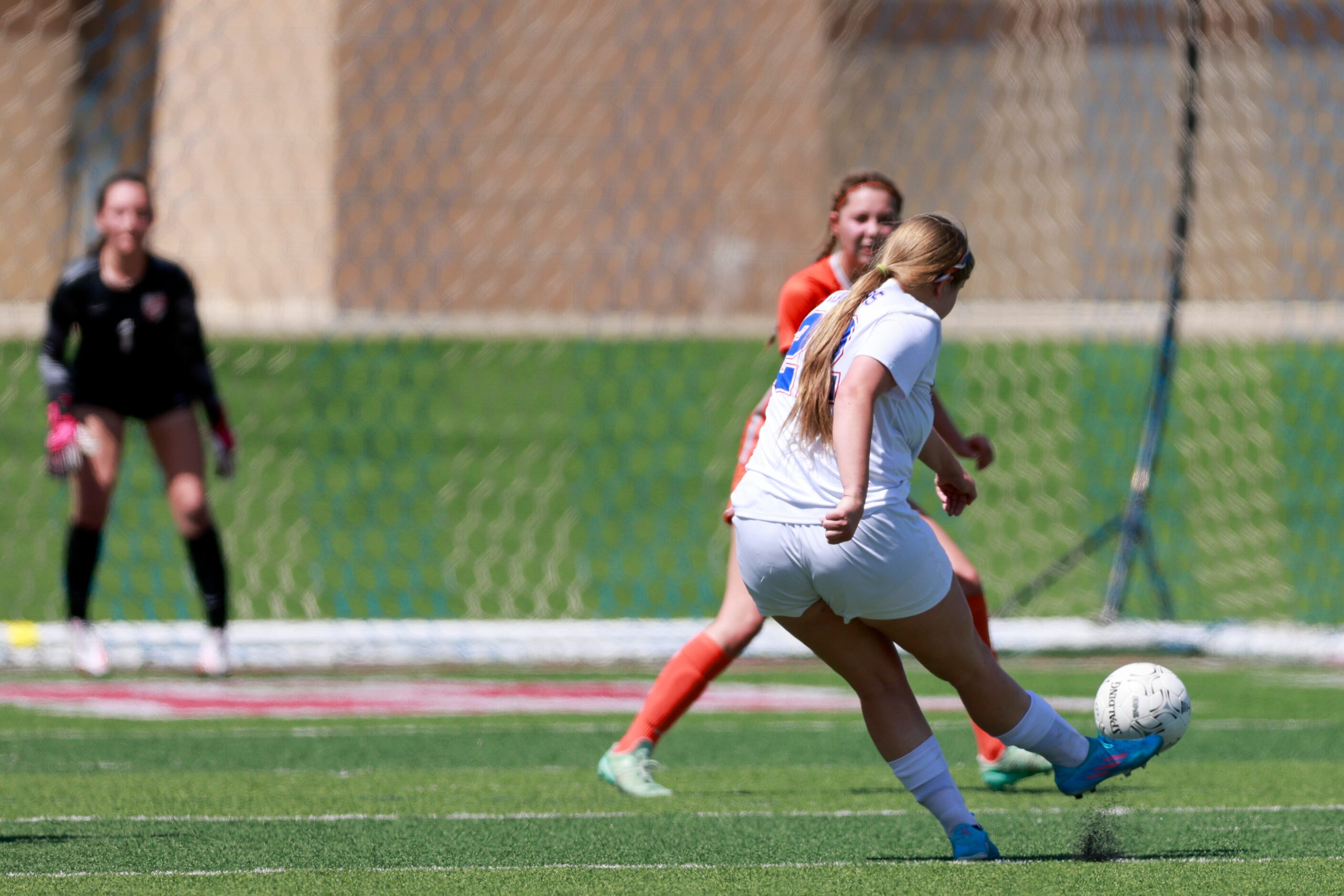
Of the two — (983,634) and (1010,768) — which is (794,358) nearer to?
(983,634)

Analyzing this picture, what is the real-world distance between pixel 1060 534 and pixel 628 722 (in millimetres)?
6542

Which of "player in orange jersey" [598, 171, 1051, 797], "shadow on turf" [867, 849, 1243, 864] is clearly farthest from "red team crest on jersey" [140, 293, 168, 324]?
"shadow on turf" [867, 849, 1243, 864]

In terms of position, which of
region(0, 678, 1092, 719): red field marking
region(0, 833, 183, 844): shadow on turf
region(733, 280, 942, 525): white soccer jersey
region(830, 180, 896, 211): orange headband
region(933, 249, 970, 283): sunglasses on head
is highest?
region(830, 180, 896, 211): orange headband

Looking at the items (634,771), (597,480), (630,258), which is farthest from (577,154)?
(634,771)

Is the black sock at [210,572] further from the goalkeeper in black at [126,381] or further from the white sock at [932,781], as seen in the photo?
the white sock at [932,781]

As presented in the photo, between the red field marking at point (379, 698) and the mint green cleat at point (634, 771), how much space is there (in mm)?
1985

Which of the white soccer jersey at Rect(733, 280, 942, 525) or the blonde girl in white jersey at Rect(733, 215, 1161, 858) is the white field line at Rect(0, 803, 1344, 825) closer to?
the blonde girl in white jersey at Rect(733, 215, 1161, 858)

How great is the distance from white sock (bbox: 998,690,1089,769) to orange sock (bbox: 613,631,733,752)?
1240 millimetres

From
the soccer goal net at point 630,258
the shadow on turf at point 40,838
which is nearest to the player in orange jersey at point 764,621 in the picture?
the shadow on turf at point 40,838

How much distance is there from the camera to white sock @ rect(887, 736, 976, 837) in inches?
154

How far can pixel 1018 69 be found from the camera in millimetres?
15352

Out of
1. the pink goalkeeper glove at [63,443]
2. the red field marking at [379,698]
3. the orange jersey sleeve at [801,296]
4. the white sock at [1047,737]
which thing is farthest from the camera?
the red field marking at [379,698]

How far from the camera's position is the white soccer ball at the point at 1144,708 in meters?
4.12

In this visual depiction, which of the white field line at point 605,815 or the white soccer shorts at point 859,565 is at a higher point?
the white soccer shorts at point 859,565
